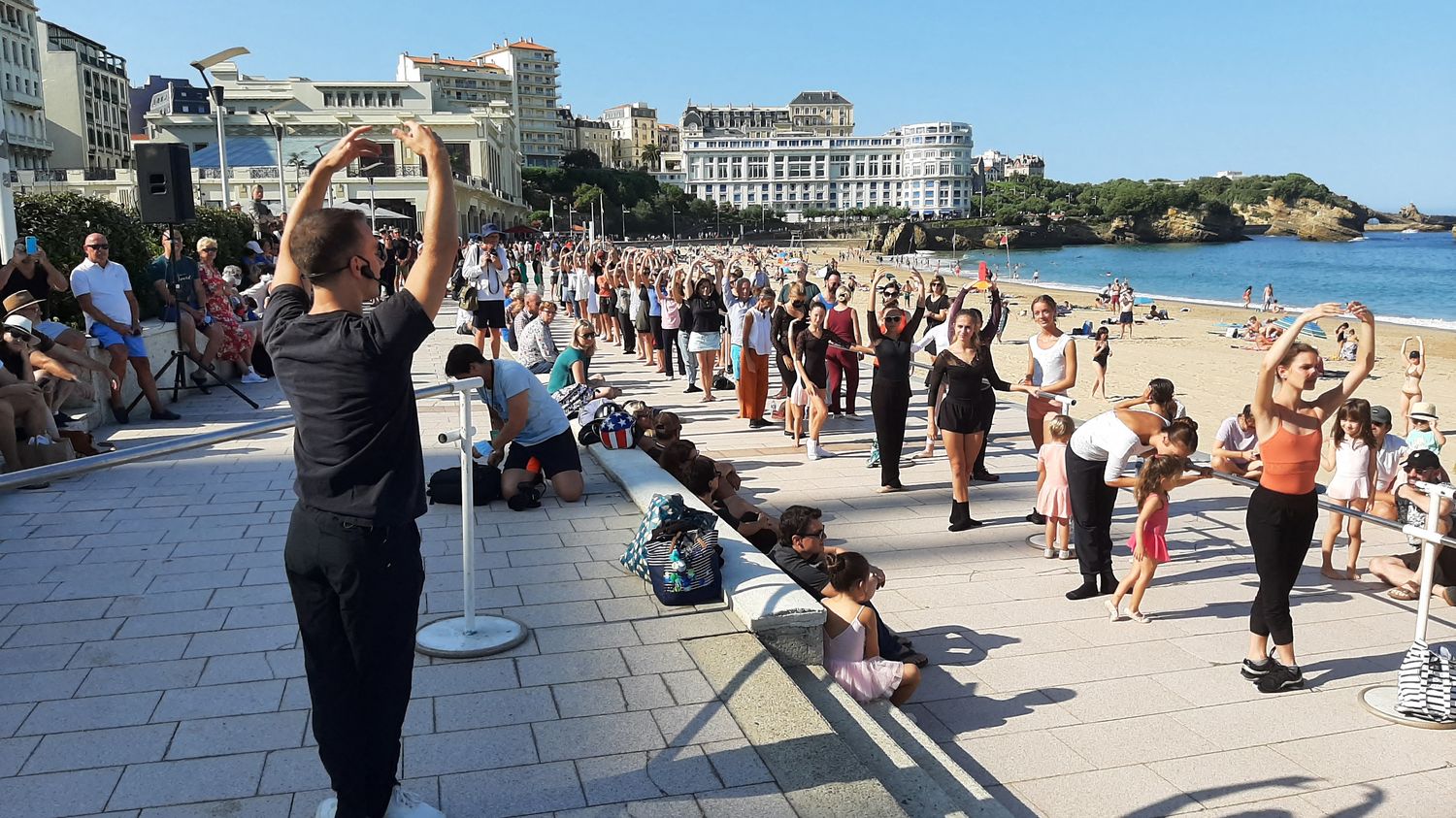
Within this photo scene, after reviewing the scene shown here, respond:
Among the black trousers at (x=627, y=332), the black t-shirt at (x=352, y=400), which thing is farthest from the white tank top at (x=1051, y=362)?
the black trousers at (x=627, y=332)

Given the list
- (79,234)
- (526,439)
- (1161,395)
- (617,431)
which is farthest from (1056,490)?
(79,234)

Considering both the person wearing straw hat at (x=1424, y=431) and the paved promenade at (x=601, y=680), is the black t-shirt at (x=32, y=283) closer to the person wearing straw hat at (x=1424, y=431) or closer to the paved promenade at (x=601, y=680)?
the paved promenade at (x=601, y=680)

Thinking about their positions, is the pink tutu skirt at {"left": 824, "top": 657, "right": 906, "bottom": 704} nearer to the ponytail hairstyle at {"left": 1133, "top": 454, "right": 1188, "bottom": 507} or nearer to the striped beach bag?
the ponytail hairstyle at {"left": 1133, "top": 454, "right": 1188, "bottom": 507}

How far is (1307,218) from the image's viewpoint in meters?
168

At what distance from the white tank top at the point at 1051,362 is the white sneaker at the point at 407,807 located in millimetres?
6609

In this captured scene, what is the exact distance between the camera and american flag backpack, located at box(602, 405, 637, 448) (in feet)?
28.0

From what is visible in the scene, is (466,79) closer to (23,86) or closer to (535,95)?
(535,95)

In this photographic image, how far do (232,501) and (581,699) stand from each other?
443 centimetres

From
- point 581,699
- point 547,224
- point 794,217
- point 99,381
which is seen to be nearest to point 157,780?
point 581,699

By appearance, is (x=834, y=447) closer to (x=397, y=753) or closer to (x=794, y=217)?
(x=397, y=753)

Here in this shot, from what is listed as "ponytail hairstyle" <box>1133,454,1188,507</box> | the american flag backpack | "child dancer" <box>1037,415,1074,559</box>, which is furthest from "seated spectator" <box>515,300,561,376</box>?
"ponytail hairstyle" <box>1133,454,1188,507</box>

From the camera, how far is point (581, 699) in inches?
159

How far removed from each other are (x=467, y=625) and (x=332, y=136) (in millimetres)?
83213

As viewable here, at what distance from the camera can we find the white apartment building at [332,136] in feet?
224
